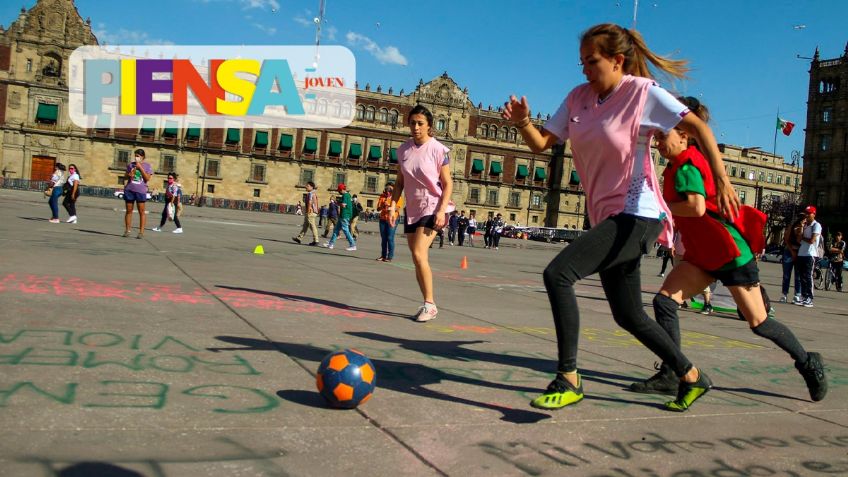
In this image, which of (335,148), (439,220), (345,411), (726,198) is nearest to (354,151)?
(335,148)

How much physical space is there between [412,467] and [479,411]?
815 mm

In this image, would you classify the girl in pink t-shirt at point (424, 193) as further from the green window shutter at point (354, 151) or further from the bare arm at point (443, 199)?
the green window shutter at point (354, 151)

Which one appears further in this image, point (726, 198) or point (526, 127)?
point (526, 127)

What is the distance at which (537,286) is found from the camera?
11031 mm

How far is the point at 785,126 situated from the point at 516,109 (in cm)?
7153

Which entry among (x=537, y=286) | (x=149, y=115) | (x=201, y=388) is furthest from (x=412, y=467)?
(x=149, y=115)

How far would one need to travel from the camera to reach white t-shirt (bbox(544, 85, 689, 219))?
3.13 m

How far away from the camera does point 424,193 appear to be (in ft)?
19.5

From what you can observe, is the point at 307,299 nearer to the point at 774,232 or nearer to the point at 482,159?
the point at 482,159

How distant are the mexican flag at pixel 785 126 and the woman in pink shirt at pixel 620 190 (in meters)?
71.2

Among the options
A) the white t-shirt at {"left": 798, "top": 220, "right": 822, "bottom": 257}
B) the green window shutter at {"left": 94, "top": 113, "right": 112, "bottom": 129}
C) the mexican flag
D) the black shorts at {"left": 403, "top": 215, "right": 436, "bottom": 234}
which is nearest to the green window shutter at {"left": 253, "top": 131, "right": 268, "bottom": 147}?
the green window shutter at {"left": 94, "top": 113, "right": 112, "bottom": 129}

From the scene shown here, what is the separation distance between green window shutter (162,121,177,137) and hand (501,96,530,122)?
6669cm

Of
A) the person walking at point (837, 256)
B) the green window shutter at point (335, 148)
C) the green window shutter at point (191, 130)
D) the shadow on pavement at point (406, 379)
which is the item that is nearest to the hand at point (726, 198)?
the shadow on pavement at point (406, 379)

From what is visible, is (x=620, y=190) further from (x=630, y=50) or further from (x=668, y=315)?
(x=668, y=315)
